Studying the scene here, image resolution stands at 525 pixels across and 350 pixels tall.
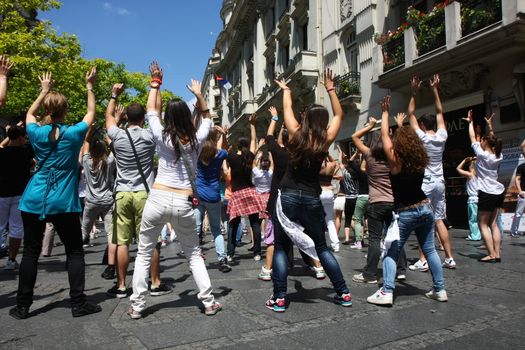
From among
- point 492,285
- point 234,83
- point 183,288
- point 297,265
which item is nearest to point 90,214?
point 183,288

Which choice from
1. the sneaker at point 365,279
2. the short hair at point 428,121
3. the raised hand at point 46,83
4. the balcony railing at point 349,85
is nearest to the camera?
the raised hand at point 46,83

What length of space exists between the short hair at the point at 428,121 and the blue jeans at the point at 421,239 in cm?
170

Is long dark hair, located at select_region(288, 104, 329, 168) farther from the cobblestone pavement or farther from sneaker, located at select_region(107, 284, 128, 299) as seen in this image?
sneaker, located at select_region(107, 284, 128, 299)

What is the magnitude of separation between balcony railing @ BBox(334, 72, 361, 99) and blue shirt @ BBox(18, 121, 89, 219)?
1444 centimetres

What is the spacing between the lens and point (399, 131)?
4285 mm

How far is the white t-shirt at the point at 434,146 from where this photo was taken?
5.54 meters

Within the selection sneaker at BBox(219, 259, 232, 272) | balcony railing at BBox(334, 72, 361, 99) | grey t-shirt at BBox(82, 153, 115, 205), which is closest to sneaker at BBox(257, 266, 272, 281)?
sneaker at BBox(219, 259, 232, 272)

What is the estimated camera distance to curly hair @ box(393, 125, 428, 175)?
416 centimetres

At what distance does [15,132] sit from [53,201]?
240 cm

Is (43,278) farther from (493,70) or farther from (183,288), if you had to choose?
(493,70)

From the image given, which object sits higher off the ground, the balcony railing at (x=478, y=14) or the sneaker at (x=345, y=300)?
the balcony railing at (x=478, y=14)

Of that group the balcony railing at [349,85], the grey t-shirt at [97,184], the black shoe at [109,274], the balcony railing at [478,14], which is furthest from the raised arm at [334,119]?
the balcony railing at [349,85]

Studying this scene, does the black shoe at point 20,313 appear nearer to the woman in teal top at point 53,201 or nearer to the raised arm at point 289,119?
the woman in teal top at point 53,201

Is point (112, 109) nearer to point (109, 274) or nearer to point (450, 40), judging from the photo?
Result: point (109, 274)
